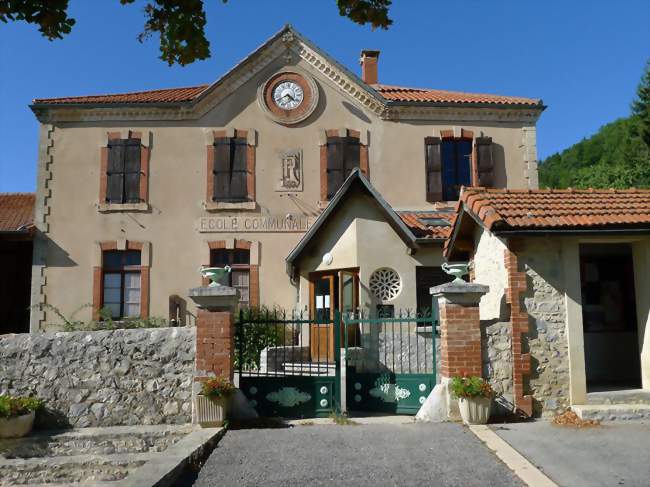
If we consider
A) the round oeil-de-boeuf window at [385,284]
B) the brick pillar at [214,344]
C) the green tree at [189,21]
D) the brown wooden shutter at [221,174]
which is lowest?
the brick pillar at [214,344]

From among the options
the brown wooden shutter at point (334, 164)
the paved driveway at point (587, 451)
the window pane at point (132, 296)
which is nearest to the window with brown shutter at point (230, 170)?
the brown wooden shutter at point (334, 164)

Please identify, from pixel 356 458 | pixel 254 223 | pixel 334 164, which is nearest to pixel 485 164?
pixel 334 164

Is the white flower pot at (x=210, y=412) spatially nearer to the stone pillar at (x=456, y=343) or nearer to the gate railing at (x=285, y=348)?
the gate railing at (x=285, y=348)

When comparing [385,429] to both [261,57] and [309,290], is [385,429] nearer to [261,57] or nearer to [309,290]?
[309,290]

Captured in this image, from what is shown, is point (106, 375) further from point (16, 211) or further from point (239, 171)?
point (16, 211)

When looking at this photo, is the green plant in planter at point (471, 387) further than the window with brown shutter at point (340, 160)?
No

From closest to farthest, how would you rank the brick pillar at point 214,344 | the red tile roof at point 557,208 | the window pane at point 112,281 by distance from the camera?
the red tile roof at point 557,208, the brick pillar at point 214,344, the window pane at point 112,281

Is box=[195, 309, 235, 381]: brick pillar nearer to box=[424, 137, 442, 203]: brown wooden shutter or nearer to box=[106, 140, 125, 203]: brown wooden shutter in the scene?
box=[106, 140, 125, 203]: brown wooden shutter

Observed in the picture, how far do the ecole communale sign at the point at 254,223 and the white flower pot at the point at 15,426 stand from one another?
27.9 ft

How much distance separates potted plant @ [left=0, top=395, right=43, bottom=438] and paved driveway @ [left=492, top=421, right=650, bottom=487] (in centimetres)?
636

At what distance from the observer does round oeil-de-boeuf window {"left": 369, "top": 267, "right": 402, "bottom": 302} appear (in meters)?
13.3

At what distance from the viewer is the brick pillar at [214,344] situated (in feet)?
26.0

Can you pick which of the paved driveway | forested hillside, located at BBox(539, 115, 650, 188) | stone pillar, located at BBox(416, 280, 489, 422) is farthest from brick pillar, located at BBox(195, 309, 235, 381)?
forested hillside, located at BBox(539, 115, 650, 188)

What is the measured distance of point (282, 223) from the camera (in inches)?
624
